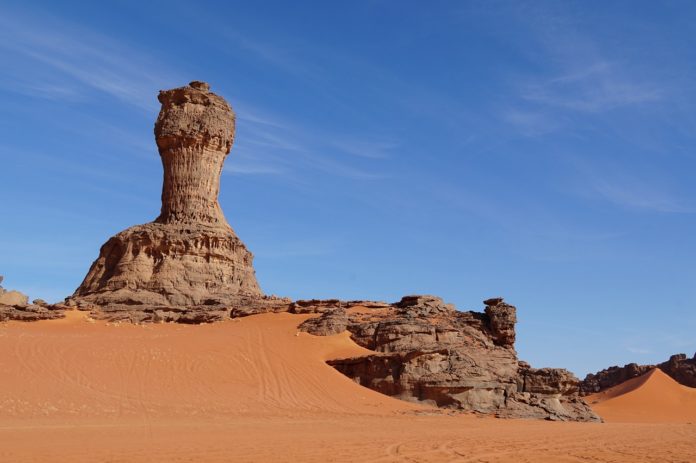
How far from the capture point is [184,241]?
31375mm

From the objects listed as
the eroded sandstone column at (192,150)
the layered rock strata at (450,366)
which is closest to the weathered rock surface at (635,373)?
the layered rock strata at (450,366)

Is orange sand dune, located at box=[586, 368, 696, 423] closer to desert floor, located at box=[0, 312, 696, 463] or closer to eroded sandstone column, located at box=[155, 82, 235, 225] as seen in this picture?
desert floor, located at box=[0, 312, 696, 463]

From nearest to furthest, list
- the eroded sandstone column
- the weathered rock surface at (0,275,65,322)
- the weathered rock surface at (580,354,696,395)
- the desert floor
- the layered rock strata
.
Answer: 1. the desert floor
2. the layered rock strata
3. the weathered rock surface at (0,275,65,322)
4. the eroded sandstone column
5. the weathered rock surface at (580,354,696,395)

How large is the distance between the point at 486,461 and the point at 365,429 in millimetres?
5906

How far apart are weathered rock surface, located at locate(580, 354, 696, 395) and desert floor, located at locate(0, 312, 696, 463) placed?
35603 mm

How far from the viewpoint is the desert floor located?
11.6m

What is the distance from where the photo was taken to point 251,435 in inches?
552

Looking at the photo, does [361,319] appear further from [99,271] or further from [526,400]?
[99,271]

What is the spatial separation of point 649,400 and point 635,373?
11297mm

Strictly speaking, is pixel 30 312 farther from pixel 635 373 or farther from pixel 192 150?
pixel 635 373

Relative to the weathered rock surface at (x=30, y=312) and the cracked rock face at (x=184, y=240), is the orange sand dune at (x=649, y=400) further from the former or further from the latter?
the weathered rock surface at (x=30, y=312)

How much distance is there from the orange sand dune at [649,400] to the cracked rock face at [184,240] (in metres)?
23.5

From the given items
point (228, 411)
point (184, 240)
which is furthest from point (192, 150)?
point (228, 411)

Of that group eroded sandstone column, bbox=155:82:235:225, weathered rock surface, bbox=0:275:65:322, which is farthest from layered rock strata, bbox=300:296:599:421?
weathered rock surface, bbox=0:275:65:322
